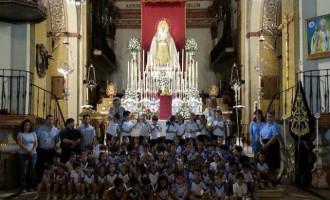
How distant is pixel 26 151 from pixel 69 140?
91cm

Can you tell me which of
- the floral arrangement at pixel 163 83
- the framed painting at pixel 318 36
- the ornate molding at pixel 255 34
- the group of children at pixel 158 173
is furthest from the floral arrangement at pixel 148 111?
the framed painting at pixel 318 36

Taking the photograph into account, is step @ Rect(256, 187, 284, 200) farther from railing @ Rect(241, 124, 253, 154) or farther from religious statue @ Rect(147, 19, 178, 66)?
religious statue @ Rect(147, 19, 178, 66)

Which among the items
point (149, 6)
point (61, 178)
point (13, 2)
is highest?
point (149, 6)

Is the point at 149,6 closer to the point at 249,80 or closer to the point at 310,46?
the point at 249,80

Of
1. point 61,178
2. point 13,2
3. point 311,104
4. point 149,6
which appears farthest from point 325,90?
point 149,6

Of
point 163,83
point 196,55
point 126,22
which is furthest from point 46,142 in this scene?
point 126,22

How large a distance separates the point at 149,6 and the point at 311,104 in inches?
482

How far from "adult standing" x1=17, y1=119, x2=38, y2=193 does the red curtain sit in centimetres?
1264

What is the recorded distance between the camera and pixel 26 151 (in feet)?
34.2

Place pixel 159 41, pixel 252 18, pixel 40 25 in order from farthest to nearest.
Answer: pixel 159 41 < pixel 252 18 < pixel 40 25

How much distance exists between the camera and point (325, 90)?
12.1 meters

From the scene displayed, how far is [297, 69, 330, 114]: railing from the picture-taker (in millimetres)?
12117

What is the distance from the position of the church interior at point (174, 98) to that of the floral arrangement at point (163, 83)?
8 cm

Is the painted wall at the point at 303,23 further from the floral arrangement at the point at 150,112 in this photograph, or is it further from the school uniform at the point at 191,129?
the floral arrangement at the point at 150,112
